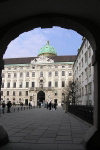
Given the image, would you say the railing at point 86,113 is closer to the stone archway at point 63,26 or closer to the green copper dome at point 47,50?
the stone archway at point 63,26

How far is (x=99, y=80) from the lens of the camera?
802 centimetres

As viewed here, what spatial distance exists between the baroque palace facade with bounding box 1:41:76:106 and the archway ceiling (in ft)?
315

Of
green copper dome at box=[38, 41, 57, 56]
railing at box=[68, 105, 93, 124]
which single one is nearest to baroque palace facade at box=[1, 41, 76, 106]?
green copper dome at box=[38, 41, 57, 56]

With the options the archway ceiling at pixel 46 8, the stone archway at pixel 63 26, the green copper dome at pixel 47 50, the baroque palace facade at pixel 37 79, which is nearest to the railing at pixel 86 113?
the stone archway at pixel 63 26

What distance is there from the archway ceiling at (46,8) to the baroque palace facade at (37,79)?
9610cm

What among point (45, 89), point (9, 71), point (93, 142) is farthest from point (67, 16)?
point (9, 71)

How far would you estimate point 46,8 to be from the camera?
7.53 meters

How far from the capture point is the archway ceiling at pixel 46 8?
6.78 metres

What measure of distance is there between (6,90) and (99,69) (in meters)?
105

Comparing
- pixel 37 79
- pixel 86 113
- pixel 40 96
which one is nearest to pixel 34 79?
pixel 37 79

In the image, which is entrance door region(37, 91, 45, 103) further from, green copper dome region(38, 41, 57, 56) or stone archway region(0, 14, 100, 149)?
stone archway region(0, 14, 100, 149)

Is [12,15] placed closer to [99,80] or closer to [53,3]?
[53,3]

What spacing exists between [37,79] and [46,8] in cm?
10105

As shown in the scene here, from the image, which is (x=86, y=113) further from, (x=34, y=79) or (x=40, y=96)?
(x=34, y=79)
